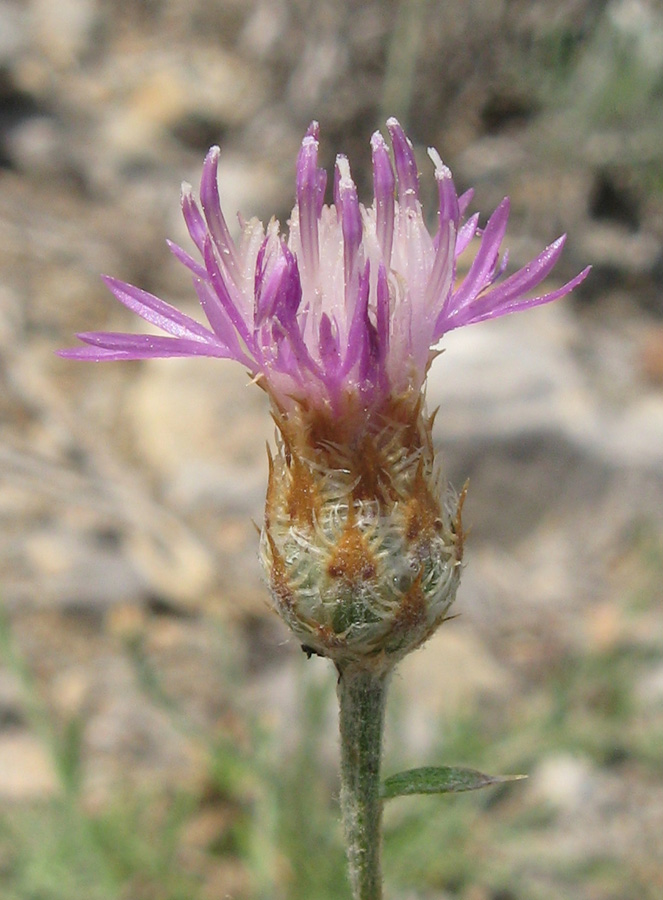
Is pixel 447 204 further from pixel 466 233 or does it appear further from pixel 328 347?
pixel 328 347

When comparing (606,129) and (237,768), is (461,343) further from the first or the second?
(237,768)

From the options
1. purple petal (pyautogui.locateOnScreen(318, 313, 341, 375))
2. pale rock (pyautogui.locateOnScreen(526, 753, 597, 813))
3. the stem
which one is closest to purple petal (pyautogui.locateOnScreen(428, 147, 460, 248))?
purple petal (pyautogui.locateOnScreen(318, 313, 341, 375))

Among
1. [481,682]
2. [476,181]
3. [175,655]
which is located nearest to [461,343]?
[476,181]

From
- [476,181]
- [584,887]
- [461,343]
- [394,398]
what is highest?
[476,181]

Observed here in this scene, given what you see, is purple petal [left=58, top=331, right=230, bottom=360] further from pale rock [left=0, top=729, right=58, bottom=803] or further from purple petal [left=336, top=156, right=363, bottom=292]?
pale rock [left=0, top=729, right=58, bottom=803]

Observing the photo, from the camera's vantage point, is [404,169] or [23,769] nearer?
[404,169]

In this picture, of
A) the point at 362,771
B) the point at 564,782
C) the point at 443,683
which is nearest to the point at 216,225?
the point at 362,771
